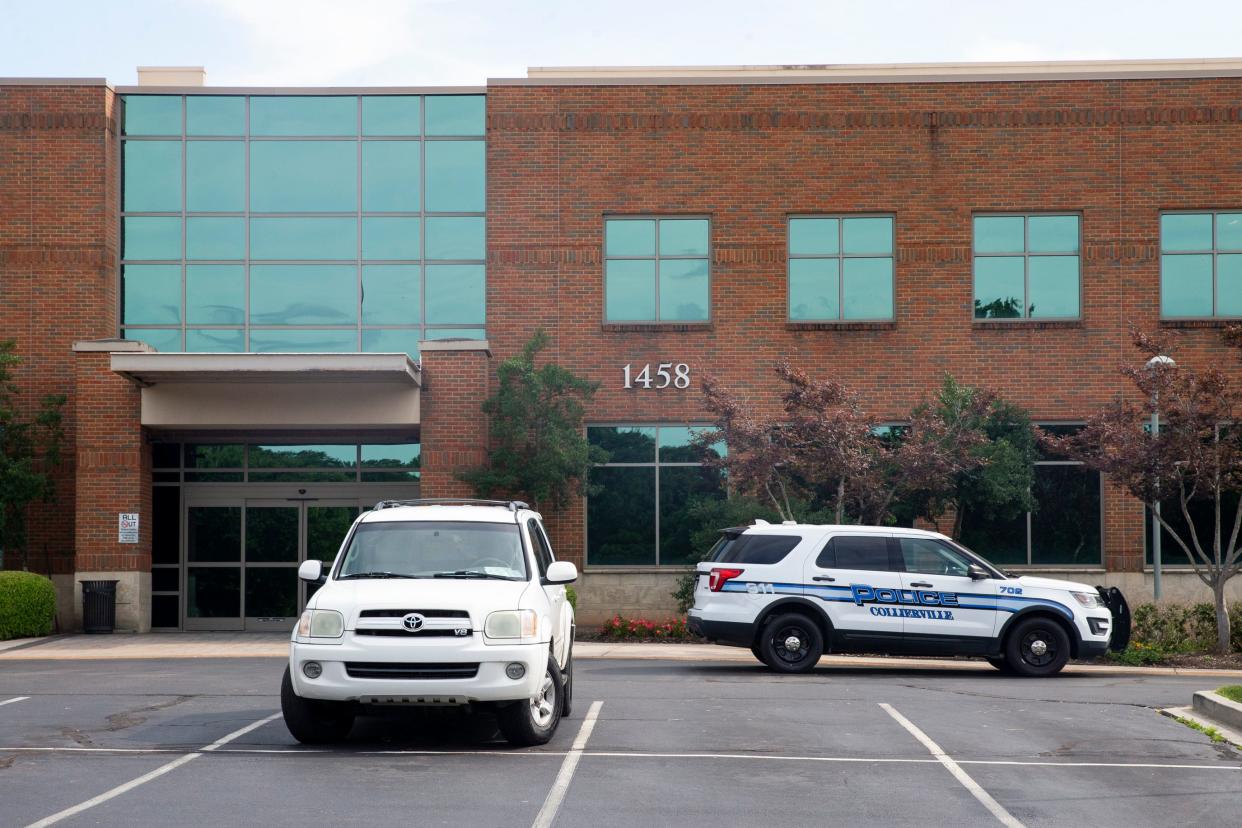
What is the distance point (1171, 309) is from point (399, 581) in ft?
63.8

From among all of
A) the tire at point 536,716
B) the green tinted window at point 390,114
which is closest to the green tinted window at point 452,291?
the green tinted window at point 390,114

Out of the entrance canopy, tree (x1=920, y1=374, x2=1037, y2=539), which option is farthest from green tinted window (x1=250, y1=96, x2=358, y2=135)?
tree (x1=920, y1=374, x2=1037, y2=539)

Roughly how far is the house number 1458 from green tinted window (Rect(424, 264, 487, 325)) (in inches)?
119

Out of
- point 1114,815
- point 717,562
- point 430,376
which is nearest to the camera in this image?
point 1114,815

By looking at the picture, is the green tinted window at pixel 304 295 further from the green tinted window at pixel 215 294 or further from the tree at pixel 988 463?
the tree at pixel 988 463

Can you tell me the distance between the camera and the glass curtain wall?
27.0 metres

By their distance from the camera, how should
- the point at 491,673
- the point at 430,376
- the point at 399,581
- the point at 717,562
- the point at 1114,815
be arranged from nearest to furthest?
the point at 1114,815
the point at 491,673
the point at 399,581
the point at 717,562
the point at 430,376

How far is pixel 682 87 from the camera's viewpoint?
2688cm

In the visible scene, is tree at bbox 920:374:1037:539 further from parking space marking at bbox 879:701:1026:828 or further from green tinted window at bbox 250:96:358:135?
green tinted window at bbox 250:96:358:135

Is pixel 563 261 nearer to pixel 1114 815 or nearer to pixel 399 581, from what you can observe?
pixel 399 581

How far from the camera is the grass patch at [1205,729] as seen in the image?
12.5 metres

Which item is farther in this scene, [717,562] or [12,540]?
[12,540]

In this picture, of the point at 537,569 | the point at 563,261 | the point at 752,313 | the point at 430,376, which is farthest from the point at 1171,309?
the point at 537,569

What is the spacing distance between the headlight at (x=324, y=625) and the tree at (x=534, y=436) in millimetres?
13703
